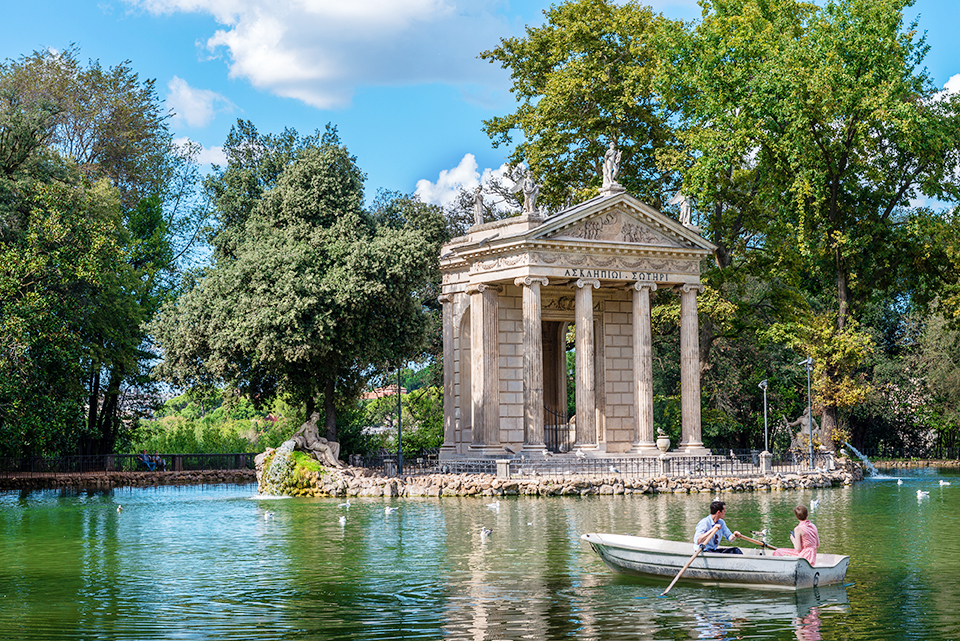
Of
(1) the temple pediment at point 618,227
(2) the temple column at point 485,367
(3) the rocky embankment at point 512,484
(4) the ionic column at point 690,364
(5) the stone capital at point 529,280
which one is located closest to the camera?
(3) the rocky embankment at point 512,484

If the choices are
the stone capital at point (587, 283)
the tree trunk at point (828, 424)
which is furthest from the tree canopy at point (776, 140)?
the stone capital at point (587, 283)

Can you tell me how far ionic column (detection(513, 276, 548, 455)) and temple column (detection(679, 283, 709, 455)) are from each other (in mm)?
6901

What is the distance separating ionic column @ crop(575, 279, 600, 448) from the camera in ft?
135

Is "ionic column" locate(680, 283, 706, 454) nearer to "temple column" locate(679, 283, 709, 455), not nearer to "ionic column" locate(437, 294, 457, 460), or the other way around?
"temple column" locate(679, 283, 709, 455)

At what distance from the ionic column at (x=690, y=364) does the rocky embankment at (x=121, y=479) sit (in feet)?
67.5

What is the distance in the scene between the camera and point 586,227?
42.2 meters

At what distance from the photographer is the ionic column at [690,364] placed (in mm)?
44344

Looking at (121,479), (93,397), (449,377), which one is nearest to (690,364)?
(449,377)

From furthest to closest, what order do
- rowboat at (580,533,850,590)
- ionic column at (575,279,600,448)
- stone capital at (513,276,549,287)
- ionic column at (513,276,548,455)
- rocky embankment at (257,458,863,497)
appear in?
1. ionic column at (575,279,600,448)
2. stone capital at (513,276,549,287)
3. ionic column at (513,276,548,455)
4. rocky embankment at (257,458,863,497)
5. rowboat at (580,533,850,590)

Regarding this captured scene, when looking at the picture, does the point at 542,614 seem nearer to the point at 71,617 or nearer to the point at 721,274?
the point at 71,617

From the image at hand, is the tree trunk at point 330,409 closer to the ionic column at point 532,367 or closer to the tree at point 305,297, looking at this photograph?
the tree at point 305,297

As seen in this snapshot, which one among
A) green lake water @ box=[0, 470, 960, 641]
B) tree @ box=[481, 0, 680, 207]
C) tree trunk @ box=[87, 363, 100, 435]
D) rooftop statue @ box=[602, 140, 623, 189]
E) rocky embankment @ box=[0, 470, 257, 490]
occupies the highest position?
tree @ box=[481, 0, 680, 207]

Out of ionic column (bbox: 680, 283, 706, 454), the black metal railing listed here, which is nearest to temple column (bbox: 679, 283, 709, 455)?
ionic column (bbox: 680, 283, 706, 454)

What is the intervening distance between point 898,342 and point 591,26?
28.3 m
